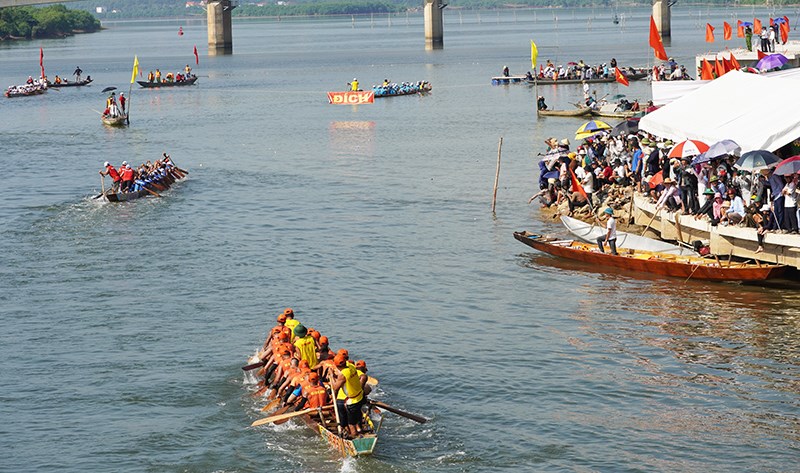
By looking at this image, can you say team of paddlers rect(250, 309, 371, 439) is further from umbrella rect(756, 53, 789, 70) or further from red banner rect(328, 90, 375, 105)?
red banner rect(328, 90, 375, 105)

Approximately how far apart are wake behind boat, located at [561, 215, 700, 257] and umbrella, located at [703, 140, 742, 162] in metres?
2.86

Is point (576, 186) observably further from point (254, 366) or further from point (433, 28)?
point (433, 28)

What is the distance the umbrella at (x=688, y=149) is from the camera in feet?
117

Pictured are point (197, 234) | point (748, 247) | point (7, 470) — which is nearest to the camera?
point (7, 470)

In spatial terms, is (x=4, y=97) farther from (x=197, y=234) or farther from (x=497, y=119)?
(x=197, y=234)

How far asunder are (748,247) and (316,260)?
14.1 m

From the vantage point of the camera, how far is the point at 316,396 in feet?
76.7

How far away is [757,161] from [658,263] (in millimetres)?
4199

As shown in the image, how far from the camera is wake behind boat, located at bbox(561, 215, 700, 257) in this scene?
117ft

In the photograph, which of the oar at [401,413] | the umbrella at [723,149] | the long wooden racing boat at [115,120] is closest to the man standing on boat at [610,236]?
the umbrella at [723,149]

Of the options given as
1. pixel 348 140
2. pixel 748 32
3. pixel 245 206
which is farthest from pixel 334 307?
pixel 748 32

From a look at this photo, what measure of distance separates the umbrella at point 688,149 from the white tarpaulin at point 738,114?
0.96 m

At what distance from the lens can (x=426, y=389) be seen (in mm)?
27078

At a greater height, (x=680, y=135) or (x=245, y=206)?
(x=680, y=135)
